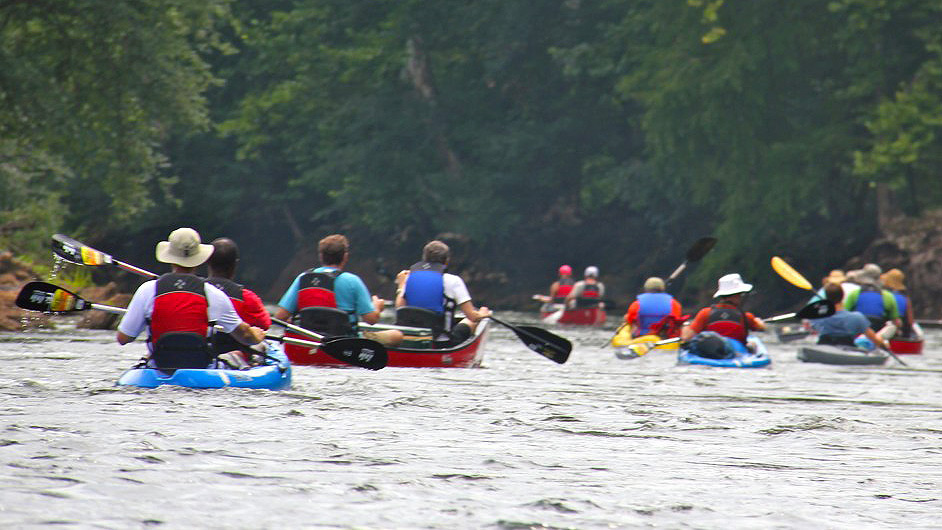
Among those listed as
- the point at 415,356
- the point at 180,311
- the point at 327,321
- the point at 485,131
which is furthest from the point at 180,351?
the point at 485,131

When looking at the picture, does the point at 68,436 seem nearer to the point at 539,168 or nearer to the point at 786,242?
the point at 786,242

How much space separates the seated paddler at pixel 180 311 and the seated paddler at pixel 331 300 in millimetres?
3169

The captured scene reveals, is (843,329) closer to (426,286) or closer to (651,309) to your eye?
(651,309)

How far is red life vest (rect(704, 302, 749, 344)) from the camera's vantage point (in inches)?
763

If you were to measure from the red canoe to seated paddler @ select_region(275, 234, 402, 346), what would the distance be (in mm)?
1020

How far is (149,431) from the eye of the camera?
32.4 ft

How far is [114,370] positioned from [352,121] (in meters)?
37.0

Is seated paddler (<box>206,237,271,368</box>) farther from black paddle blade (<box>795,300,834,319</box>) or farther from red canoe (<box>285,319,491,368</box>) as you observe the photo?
black paddle blade (<box>795,300,834,319</box>)

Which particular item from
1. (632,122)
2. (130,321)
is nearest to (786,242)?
(632,122)

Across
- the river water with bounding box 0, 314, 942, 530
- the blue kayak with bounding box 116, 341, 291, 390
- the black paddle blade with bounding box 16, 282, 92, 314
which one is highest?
the black paddle blade with bounding box 16, 282, 92, 314

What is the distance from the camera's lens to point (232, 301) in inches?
500

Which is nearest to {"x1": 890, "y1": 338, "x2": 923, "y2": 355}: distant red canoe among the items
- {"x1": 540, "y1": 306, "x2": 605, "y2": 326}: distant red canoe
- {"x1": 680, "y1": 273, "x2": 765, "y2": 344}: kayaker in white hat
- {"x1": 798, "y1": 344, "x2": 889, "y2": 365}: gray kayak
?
{"x1": 798, "y1": 344, "x2": 889, "y2": 365}: gray kayak

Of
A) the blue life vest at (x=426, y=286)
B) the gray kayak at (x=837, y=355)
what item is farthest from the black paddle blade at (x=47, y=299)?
the gray kayak at (x=837, y=355)

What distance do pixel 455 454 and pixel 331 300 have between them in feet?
20.5
